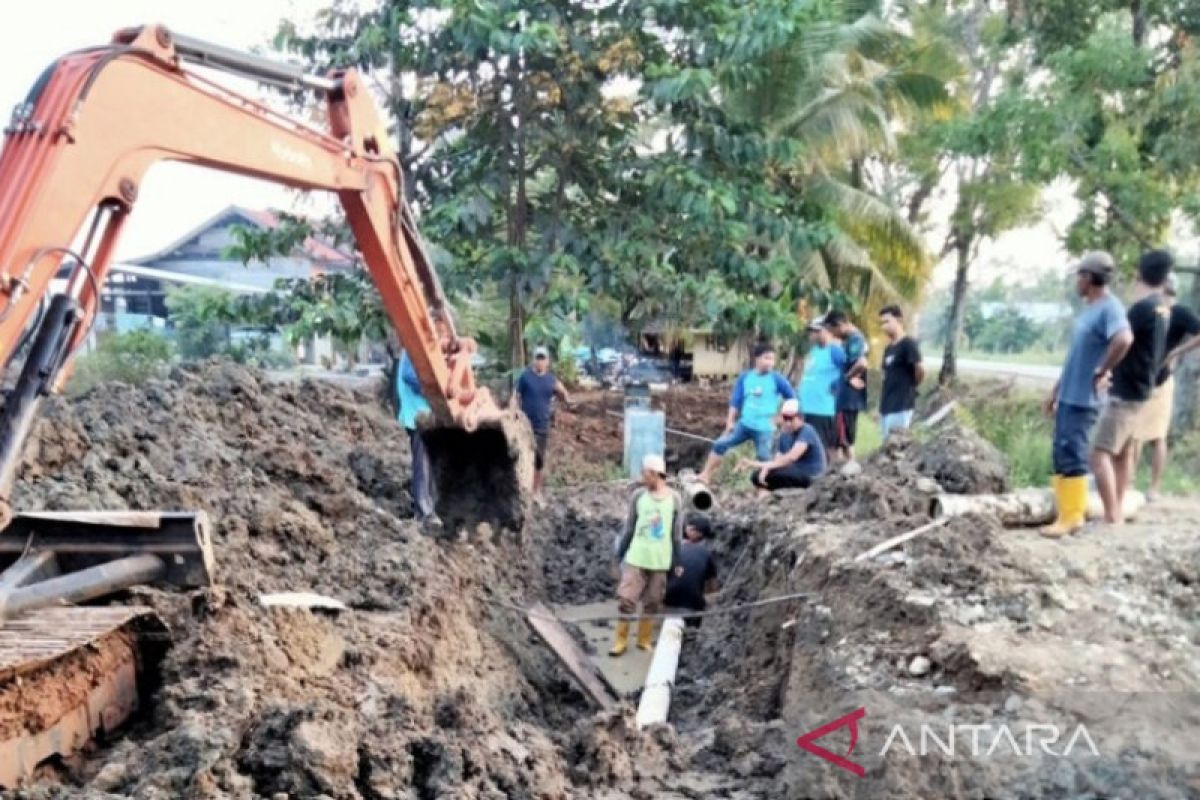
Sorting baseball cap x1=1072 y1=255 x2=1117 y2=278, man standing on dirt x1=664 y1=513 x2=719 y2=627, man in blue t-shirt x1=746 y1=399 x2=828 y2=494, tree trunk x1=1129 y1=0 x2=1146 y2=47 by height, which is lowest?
man standing on dirt x1=664 y1=513 x2=719 y2=627

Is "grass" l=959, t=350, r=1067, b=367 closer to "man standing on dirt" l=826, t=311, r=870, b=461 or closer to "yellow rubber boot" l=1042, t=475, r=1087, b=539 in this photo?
"man standing on dirt" l=826, t=311, r=870, b=461

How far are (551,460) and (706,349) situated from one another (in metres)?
10.3

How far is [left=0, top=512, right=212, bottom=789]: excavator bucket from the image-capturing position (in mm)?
3350

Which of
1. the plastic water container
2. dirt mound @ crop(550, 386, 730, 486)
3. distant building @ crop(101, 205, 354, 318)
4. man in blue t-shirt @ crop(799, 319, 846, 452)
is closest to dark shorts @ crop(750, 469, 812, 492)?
man in blue t-shirt @ crop(799, 319, 846, 452)

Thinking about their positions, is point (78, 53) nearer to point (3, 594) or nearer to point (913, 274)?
point (3, 594)

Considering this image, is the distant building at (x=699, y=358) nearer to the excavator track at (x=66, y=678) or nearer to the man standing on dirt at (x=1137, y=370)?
the man standing on dirt at (x=1137, y=370)

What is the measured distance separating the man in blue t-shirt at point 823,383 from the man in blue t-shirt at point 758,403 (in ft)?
0.67

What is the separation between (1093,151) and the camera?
38.2 feet

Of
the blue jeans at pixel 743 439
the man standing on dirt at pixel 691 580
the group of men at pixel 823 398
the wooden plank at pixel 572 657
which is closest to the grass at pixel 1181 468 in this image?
the group of men at pixel 823 398

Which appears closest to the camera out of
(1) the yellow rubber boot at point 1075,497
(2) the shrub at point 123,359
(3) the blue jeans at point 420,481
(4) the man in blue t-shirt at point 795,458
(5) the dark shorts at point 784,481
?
(1) the yellow rubber boot at point 1075,497

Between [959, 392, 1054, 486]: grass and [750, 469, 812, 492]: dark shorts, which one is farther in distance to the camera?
[959, 392, 1054, 486]: grass

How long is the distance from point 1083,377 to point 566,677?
3.73 meters

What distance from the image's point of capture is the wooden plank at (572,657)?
610 centimetres

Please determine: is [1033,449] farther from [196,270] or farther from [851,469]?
[196,270]
